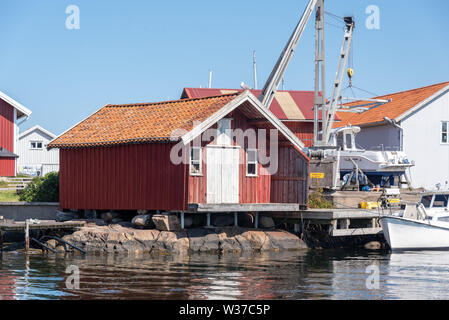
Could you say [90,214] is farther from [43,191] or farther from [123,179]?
[43,191]

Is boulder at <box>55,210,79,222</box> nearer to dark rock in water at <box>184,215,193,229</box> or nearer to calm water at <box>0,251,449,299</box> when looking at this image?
calm water at <box>0,251,449,299</box>

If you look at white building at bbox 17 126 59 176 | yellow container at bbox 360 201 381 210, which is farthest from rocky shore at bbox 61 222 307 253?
white building at bbox 17 126 59 176

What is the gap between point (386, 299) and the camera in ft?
55.7

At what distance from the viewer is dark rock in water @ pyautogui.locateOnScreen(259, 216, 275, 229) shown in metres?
27.9

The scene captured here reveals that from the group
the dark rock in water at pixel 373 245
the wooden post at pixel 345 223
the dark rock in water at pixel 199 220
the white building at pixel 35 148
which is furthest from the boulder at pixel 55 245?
the white building at pixel 35 148

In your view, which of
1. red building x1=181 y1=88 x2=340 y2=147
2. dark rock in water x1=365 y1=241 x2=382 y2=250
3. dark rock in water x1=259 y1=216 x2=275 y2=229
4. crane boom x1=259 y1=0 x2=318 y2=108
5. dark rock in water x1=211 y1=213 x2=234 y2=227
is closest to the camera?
dark rock in water x1=211 y1=213 x2=234 y2=227

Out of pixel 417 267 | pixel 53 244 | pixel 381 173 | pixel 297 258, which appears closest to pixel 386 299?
pixel 417 267

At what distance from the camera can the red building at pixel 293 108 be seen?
4038cm

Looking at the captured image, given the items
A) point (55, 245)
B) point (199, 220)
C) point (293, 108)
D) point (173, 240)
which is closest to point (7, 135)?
point (293, 108)

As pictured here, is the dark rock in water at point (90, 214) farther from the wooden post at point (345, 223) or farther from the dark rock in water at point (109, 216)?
the wooden post at point (345, 223)

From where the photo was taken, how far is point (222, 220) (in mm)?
27062

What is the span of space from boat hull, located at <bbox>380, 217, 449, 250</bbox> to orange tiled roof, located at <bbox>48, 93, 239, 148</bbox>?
322 inches

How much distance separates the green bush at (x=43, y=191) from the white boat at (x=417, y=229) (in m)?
14.5

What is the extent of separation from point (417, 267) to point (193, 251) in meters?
8.03
